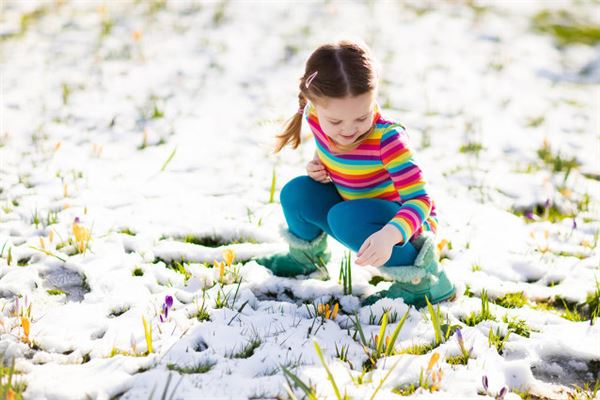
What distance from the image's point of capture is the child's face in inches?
111

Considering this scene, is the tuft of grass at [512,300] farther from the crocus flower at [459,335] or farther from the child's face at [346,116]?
the child's face at [346,116]

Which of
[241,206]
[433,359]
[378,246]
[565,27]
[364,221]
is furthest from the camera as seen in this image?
[565,27]

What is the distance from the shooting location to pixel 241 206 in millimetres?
4191

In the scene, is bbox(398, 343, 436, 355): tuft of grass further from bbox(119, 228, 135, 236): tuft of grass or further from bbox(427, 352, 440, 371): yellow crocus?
bbox(119, 228, 135, 236): tuft of grass

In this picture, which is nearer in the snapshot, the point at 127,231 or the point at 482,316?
the point at 482,316

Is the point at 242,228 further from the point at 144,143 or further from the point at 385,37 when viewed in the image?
the point at 385,37

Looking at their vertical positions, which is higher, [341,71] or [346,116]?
[341,71]

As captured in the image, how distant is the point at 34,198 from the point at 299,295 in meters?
1.97

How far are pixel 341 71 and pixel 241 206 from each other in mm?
1641

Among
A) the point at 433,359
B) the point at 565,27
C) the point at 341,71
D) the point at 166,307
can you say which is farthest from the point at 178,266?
the point at 565,27

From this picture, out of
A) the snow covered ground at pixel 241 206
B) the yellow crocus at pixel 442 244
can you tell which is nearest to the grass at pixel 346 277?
the snow covered ground at pixel 241 206

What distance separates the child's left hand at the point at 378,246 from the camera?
2.79 m

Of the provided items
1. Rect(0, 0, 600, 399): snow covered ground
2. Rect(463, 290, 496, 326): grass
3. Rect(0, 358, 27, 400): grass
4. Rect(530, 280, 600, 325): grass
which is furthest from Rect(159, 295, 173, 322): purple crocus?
Rect(530, 280, 600, 325): grass

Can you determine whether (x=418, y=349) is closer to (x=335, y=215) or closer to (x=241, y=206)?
(x=335, y=215)
